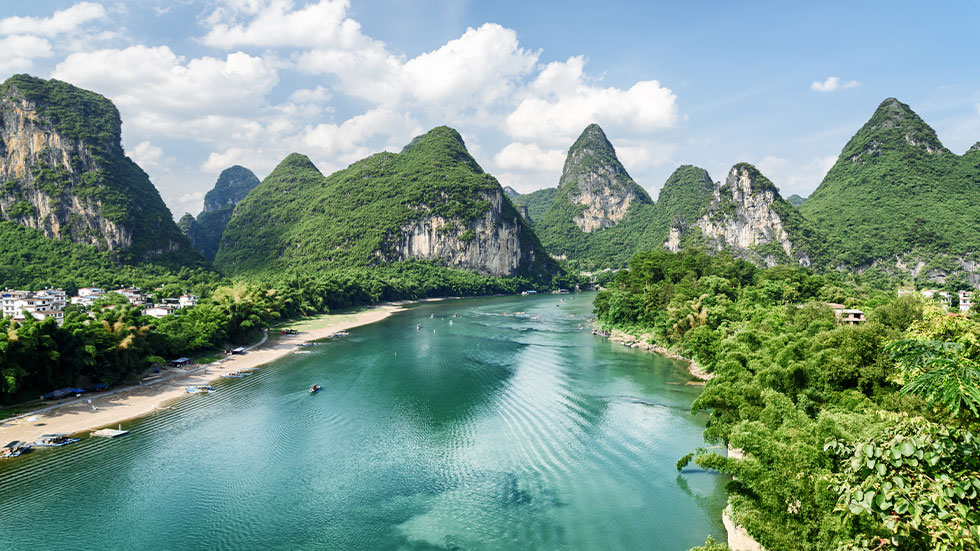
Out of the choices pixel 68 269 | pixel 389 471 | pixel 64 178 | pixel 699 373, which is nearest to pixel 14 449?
pixel 389 471

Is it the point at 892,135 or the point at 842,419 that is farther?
the point at 892,135

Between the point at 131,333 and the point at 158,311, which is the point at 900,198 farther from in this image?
the point at 131,333

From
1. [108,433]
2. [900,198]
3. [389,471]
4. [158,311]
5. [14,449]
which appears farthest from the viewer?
[900,198]

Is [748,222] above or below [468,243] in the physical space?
above

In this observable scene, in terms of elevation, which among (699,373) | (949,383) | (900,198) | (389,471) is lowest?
(389,471)

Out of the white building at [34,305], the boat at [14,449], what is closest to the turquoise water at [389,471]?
the boat at [14,449]

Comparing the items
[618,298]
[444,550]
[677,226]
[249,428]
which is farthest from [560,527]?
[677,226]
